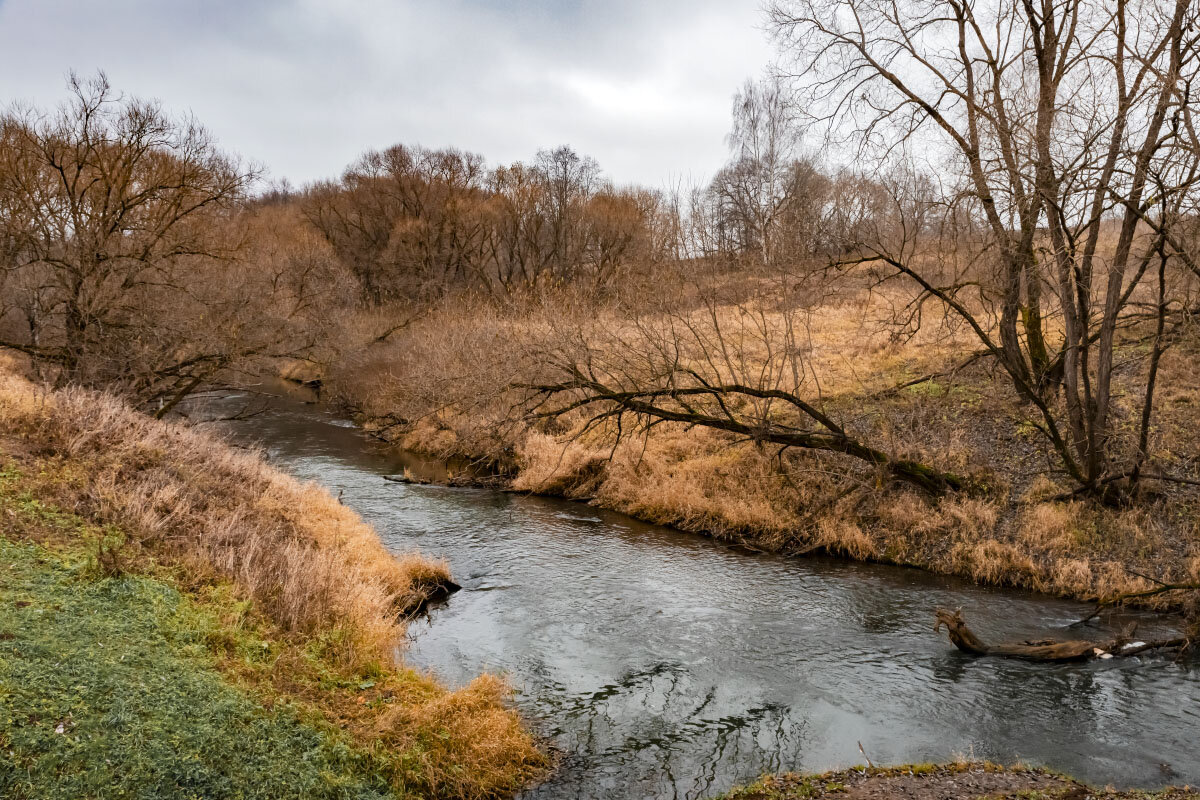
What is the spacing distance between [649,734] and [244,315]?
18.1m

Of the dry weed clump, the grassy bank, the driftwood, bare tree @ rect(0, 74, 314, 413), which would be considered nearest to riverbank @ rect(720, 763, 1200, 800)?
the driftwood

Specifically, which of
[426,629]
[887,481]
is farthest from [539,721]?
[887,481]

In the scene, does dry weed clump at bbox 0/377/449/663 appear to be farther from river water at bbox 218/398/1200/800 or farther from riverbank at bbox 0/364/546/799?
river water at bbox 218/398/1200/800

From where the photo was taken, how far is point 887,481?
1495 cm

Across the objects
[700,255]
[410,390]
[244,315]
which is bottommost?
[410,390]

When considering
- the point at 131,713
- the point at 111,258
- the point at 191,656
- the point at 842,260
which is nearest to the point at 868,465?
the point at 842,260

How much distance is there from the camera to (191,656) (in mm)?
6770

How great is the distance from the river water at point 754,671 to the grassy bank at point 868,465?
0.99 m

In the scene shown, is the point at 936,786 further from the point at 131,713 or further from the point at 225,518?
the point at 225,518

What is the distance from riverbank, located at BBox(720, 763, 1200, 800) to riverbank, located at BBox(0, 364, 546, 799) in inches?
90.6

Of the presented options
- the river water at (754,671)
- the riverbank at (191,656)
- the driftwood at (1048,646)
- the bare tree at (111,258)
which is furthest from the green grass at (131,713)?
the bare tree at (111,258)

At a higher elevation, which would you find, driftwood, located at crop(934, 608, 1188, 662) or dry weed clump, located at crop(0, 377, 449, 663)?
dry weed clump, located at crop(0, 377, 449, 663)

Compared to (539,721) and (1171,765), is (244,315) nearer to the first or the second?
(539,721)

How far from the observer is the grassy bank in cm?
1271
